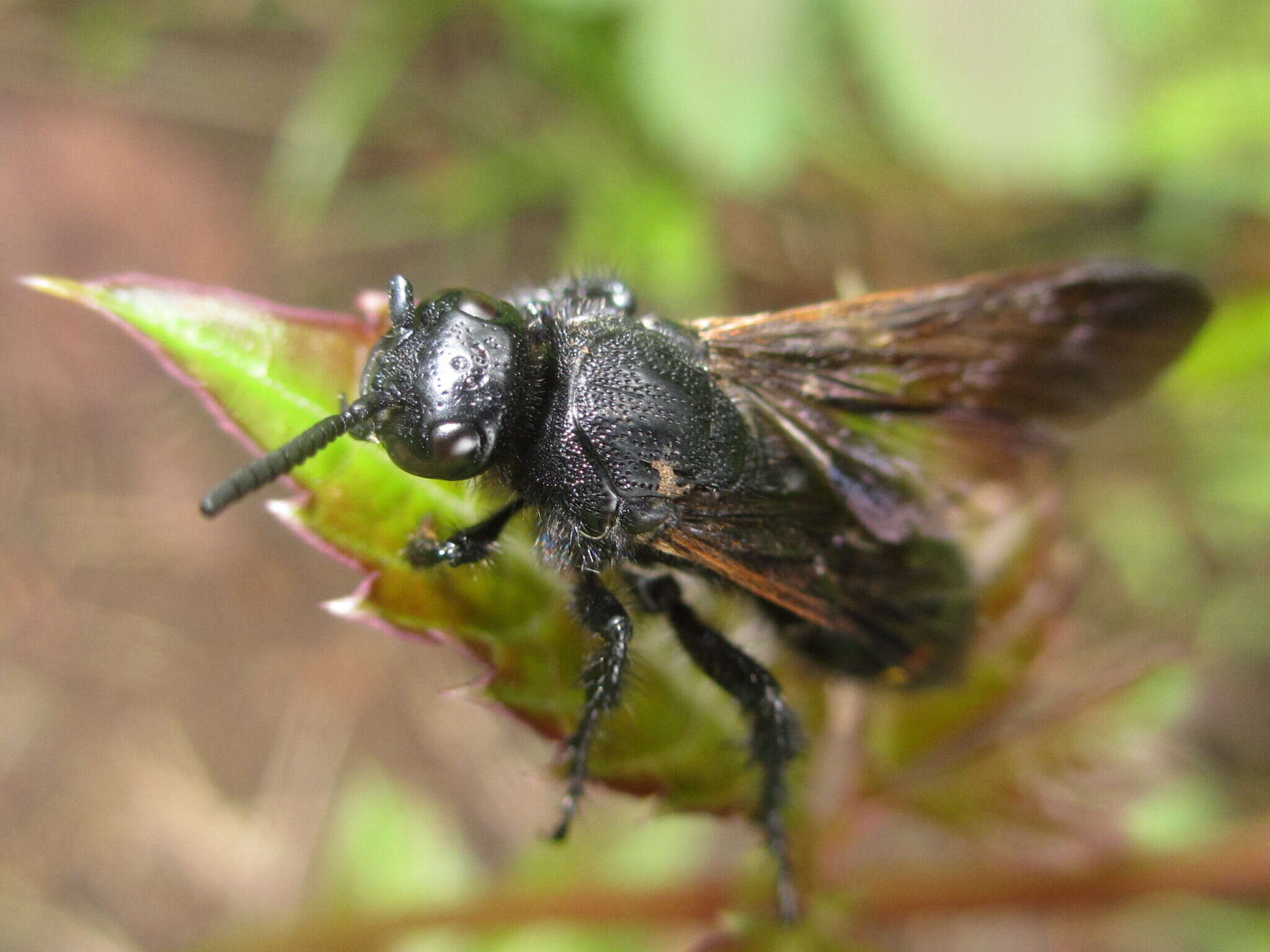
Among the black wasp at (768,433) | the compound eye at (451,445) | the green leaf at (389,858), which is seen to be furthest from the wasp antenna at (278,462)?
the green leaf at (389,858)

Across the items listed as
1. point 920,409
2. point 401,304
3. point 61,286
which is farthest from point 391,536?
point 920,409

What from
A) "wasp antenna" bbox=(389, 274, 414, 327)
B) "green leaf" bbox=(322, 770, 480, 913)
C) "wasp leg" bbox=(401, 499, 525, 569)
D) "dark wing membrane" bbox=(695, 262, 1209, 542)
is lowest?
"green leaf" bbox=(322, 770, 480, 913)

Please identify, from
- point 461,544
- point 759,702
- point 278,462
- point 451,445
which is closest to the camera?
point 278,462

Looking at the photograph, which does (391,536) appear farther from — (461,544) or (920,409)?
(920,409)

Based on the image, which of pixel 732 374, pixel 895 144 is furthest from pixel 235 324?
pixel 895 144

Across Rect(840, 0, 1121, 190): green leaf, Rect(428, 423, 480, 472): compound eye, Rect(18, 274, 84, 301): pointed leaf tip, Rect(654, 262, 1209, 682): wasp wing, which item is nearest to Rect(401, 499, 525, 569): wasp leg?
Rect(428, 423, 480, 472): compound eye

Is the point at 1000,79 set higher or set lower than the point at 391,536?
higher

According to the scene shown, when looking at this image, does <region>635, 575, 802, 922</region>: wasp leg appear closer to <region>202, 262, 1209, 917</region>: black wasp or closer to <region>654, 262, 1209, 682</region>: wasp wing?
<region>202, 262, 1209, 917</region>: black wasp

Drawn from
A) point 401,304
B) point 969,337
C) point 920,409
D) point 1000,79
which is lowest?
point 401,304
